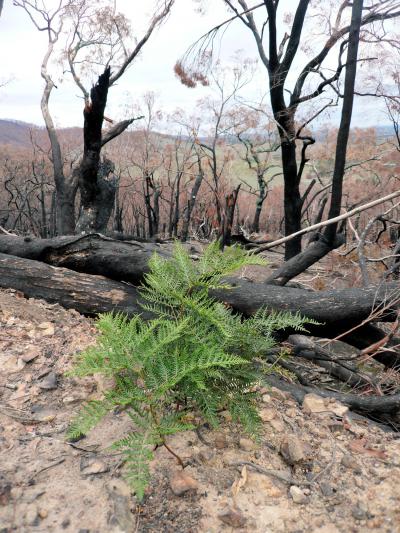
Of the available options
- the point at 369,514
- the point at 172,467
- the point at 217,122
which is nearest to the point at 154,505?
the point at 172,467

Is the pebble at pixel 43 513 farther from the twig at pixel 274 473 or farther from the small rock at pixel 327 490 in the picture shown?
the small rock at pixel 327 490

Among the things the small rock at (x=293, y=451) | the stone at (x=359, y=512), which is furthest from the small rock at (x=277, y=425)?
the stone at (x=359, y=512)

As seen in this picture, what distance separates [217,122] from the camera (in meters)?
Answer: 20.8

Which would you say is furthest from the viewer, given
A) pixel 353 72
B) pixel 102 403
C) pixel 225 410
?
pixel 353 72

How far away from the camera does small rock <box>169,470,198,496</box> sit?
6.03 ft

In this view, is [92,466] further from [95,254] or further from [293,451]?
[95,254]

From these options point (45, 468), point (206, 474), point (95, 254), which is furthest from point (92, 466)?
point (95, 254)

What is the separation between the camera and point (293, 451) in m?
2.10

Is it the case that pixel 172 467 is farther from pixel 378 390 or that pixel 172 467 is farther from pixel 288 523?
pixel 378 390

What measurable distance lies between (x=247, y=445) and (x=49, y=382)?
135 cm

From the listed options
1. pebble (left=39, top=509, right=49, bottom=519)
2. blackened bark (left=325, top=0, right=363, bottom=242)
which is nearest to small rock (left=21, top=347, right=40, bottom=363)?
pebble (left=39, top=509, right=49, bottom=519)

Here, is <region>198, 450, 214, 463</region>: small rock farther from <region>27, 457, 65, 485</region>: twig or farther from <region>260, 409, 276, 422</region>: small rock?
<region>27, 457, 65, 485</region>: twig

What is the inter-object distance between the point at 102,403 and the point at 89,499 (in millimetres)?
402

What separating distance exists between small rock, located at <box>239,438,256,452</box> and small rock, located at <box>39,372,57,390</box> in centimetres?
127
